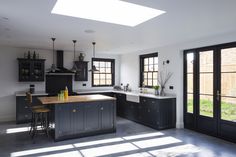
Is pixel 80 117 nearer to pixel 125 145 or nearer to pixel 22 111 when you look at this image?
pixel 125 145

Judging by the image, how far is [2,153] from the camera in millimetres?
3555

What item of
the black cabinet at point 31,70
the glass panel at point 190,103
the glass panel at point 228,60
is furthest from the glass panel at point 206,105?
the black cabinet at point 31,70

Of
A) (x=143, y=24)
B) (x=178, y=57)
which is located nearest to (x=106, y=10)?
(x=143, y=24)

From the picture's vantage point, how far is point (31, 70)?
20.7ft

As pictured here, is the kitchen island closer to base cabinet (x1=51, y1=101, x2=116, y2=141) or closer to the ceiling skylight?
base cabinet (x1=51, y1=101, x2=116, y2=141)

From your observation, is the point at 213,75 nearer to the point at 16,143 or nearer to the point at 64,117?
the point at 64,117

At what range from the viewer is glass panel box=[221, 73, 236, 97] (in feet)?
13.9

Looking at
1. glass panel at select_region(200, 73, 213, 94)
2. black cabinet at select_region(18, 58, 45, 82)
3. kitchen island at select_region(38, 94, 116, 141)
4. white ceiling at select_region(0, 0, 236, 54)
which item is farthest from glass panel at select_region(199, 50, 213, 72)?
black cabinet at select_region(18, 58, 45, 82)

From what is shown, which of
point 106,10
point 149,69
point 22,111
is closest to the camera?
point 106,10

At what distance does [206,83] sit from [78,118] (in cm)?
335

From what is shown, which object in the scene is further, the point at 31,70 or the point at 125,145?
the point at 31,70

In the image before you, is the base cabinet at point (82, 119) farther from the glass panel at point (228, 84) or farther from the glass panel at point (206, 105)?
the glass panel at point (228, 84)

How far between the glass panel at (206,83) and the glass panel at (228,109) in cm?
41

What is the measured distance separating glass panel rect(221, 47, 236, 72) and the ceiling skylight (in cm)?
232
